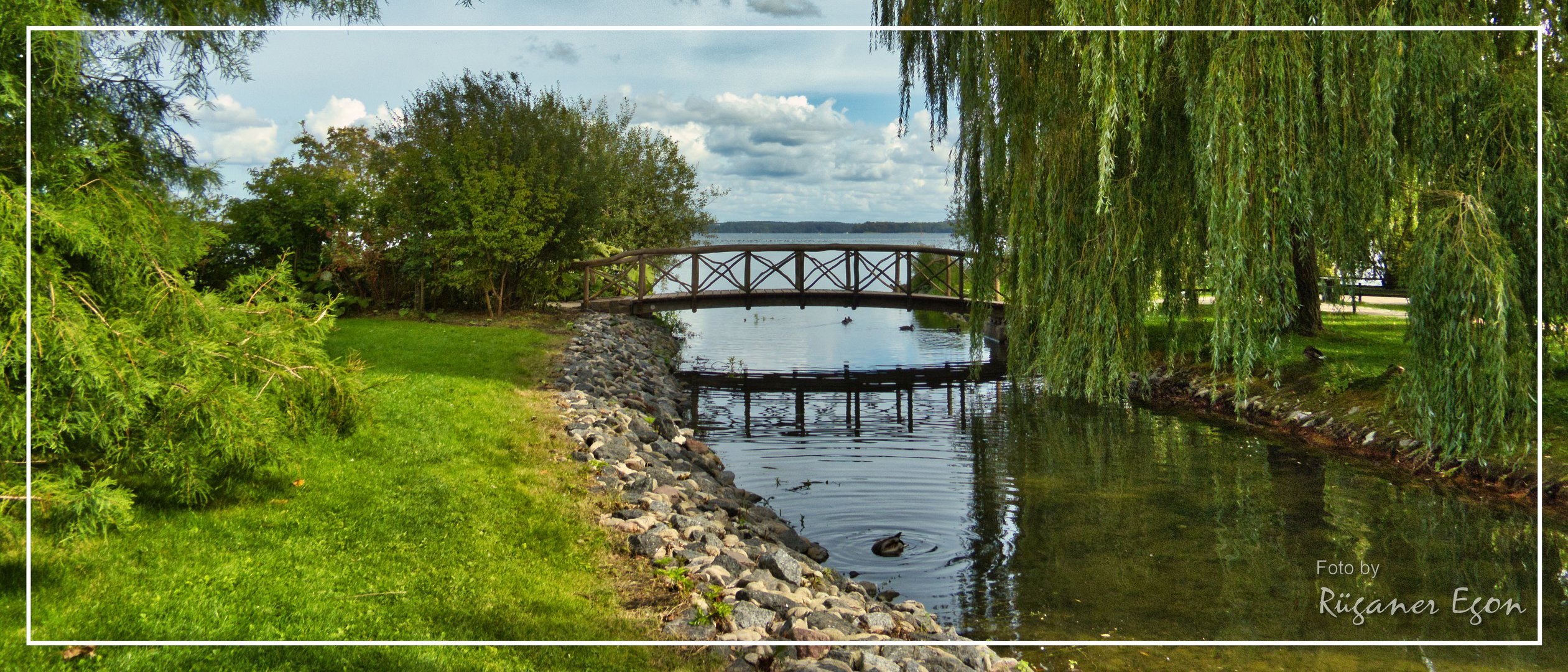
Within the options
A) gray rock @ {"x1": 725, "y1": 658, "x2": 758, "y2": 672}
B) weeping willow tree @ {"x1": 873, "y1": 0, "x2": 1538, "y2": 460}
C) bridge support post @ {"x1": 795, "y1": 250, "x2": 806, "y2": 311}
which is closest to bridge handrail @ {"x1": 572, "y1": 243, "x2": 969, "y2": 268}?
bridge support post @ {"x1": 795, "y1": 250, "x2": 806, "y2": 311}

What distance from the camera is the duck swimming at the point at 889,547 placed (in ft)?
18.2

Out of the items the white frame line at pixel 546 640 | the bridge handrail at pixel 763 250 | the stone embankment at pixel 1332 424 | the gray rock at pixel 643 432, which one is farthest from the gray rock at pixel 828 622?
the bridge handrail at pixel 763 250

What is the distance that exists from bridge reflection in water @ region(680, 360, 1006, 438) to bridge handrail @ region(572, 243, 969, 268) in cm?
192

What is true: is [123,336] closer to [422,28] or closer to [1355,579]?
[422,28]

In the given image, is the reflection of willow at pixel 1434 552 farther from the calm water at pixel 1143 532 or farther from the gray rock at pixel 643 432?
the gray rock at pixel 643 432

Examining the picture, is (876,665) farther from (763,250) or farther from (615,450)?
(763,250)

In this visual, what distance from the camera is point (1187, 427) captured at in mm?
9055

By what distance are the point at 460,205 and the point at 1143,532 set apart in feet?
34.7

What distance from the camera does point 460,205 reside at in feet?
43.6

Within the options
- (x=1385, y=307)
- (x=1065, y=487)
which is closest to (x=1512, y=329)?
(x=1065, y=487)

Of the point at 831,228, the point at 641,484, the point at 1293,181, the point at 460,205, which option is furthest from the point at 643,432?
the point at 460,205

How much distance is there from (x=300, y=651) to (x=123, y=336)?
136 cm

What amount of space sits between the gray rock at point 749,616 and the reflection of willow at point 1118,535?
4.27ft

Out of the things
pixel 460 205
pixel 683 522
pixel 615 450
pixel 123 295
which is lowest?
pixel 683 522
